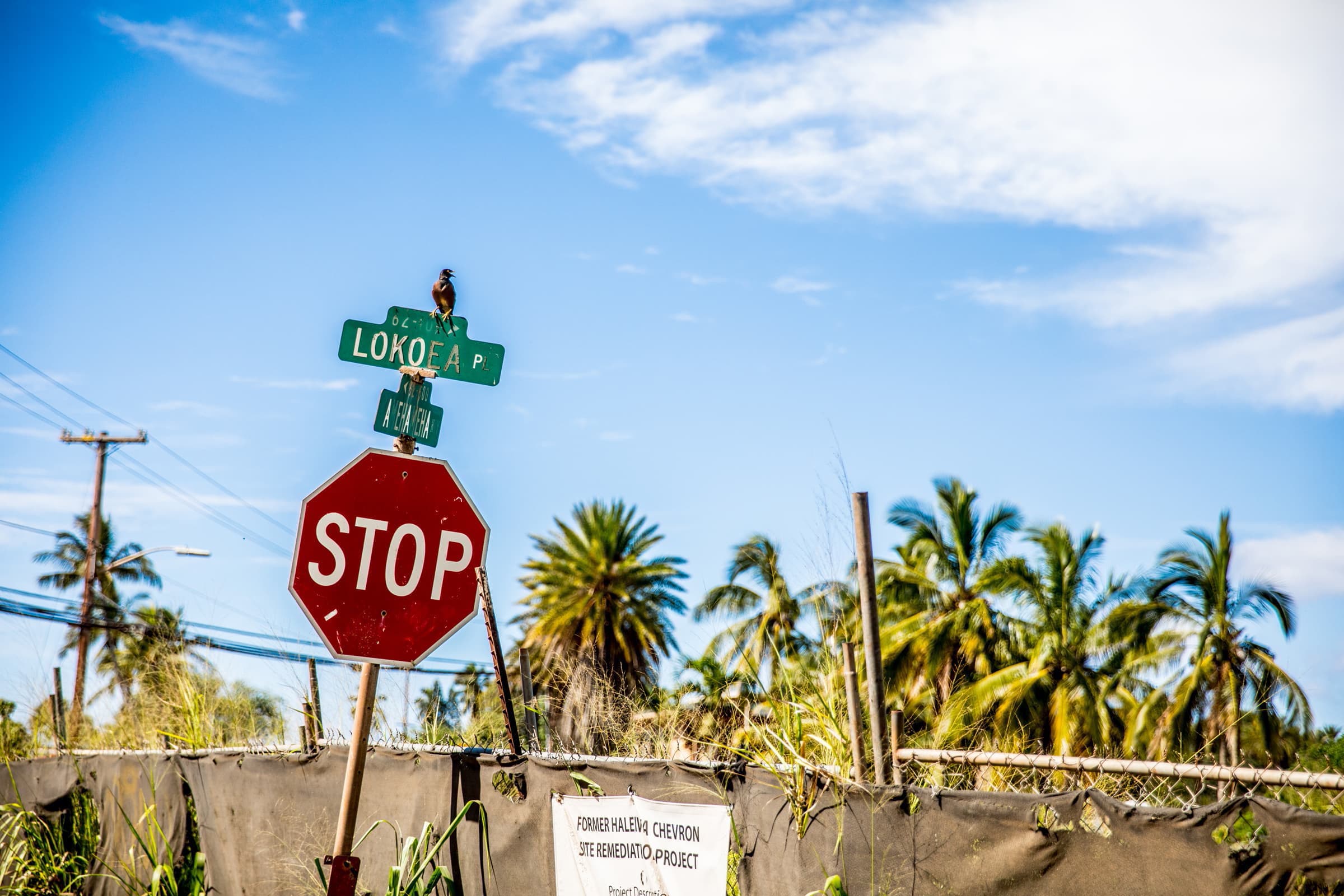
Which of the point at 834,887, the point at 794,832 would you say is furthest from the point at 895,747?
the point at 834,887

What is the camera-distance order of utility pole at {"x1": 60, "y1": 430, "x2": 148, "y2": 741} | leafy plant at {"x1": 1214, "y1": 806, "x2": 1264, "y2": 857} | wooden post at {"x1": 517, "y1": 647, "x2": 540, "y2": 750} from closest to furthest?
leafy plant at {"x1": 1214, "y1": 806, "x2": 1264, "y2": 857}, wooden post at {"x1": 517, "y1": 647, "x2": 540, "y2": 750}, utility pole at {"x1": 60, "y1": 430, "x2": 148, "y2": 741}

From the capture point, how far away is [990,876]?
167 inches

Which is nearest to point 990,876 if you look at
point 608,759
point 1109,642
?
point 608,759

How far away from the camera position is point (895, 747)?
5.22 m

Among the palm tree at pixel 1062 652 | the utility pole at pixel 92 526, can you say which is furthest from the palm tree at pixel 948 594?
the utility pole at pixel 92 526

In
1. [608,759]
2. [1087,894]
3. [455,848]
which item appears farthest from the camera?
[455,848]

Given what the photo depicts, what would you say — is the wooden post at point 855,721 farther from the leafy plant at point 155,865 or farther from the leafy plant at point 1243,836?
the leafy plant at point 155,865

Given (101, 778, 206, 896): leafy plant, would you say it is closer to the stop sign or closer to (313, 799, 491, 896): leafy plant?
(313, 799, 491, 896): leafy plant

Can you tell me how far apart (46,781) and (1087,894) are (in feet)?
30.9

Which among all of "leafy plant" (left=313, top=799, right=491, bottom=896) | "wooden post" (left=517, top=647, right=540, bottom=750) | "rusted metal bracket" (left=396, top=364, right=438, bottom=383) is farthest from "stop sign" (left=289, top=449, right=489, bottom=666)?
"wooden post" (left=517, top=647, right=540, bottom=750)

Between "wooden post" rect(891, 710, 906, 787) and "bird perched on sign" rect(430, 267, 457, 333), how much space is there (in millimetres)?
2742

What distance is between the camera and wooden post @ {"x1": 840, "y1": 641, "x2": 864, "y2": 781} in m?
4.87

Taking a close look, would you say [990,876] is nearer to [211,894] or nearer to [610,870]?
[610,870]

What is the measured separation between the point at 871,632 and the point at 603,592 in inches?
1135
